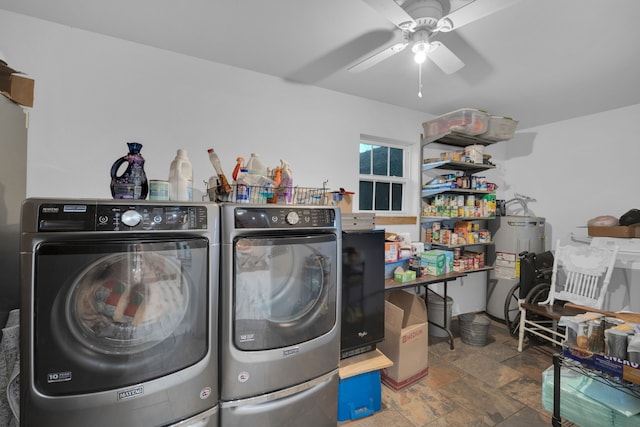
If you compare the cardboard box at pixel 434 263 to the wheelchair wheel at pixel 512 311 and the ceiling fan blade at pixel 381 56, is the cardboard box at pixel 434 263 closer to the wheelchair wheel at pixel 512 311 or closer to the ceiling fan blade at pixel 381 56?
the wheelchair wheel at pixel 512 311

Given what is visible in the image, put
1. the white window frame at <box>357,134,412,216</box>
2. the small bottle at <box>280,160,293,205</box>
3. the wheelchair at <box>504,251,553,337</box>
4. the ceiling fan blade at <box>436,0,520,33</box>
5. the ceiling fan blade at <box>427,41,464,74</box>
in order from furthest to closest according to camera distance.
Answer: the white window frame at <box>357,134,412,216</box>
the wheelchair at <box>504,251,553,337</box>
the small bottle at <box>280,160,293,205</box>
the ceiling fan blade at <box>427,41,464,74</box>
the ceiling fan blade at <box>436,0,520,33</box>

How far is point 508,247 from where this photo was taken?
339 centimetres

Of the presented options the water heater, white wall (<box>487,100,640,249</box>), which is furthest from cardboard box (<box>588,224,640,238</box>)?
the water heater

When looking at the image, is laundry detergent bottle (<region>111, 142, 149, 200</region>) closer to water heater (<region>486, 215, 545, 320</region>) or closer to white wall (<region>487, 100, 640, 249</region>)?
water heater (<region>486, 215, 545, 320</region>)

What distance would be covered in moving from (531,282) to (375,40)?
2869 millimetres

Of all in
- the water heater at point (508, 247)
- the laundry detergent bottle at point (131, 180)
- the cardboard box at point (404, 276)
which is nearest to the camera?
the laundry detergent bottle at point (131, 180)

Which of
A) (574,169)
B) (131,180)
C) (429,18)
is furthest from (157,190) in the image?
(574,169)

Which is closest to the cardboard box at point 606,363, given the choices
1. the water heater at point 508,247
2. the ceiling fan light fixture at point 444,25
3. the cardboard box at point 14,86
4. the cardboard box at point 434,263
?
the cardboard box at point 434,263

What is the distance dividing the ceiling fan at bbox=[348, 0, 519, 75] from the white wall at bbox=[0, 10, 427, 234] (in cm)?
99

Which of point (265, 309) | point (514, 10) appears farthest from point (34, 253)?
point (514, 10)

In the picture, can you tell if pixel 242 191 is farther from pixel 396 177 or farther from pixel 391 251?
pixel 396 177

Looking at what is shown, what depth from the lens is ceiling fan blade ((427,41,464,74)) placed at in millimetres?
1508

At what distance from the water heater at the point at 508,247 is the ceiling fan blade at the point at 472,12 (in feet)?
9.31

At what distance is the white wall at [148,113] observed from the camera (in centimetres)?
171
